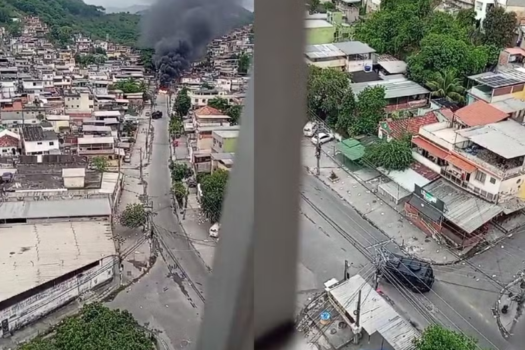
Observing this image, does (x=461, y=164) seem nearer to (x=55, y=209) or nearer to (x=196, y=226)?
(x=196, y=226)

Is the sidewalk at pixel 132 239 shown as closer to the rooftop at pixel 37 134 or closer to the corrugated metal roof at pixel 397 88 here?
the rooftop at pixel 37 134

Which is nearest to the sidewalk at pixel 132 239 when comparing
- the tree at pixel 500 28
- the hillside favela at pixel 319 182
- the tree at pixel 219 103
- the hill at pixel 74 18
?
the hillside favela at pixel 319 182

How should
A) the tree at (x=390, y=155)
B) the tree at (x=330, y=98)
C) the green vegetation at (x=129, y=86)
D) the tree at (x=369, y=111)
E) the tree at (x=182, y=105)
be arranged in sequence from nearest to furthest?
the tree at (x=390, y=155) < the tree at (x=369, y=111) < the tree at (x=330, y=98) < the tree at (x=182, y=105) < the green vegetation at (x=129, y=86)

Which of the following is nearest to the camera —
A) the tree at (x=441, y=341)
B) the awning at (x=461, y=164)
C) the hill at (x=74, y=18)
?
the tree at (x=441, y=341)

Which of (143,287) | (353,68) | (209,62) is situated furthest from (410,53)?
(143,287)

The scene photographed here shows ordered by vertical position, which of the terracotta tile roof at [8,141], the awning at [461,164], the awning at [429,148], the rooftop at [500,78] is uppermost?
the rooftop at [500,78]

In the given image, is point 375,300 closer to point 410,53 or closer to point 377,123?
point 377,123

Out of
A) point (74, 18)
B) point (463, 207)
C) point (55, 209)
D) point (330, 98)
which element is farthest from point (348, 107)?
point (74, 18)
